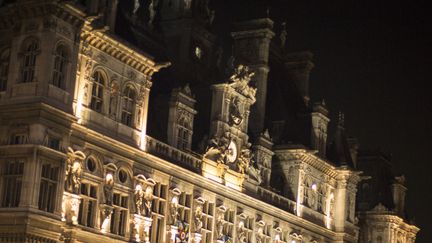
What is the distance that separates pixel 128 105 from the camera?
59.4m

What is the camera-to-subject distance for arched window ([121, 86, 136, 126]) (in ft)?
193

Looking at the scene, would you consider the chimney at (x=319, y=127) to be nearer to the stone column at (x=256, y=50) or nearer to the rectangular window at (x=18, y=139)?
the stone column at (x=256, y=50)

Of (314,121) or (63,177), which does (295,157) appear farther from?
(63,177)

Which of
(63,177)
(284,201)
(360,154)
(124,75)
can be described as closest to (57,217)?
(63,177)

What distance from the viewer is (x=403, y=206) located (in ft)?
334

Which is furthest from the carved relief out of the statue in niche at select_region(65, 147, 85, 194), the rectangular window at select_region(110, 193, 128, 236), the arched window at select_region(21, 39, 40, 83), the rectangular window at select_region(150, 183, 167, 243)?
the arched window at select_region(21, 39, 40, 83)

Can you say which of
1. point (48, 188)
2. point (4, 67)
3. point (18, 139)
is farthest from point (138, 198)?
point (4, 67)

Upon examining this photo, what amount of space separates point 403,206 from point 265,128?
27.3m

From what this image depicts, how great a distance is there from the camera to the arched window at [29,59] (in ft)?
169

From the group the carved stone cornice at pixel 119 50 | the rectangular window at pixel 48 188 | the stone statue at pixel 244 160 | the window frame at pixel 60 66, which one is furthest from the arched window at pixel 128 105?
the stone statue at pixel 244 160

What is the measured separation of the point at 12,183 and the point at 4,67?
6.91m

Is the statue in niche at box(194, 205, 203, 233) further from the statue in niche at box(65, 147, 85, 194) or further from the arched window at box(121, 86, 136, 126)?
the statue in niche at box(65, 147, 85, 194)

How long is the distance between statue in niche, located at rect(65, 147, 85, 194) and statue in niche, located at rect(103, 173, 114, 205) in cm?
275

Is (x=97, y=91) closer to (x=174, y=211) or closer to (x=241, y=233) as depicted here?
(x=174, y=211)
